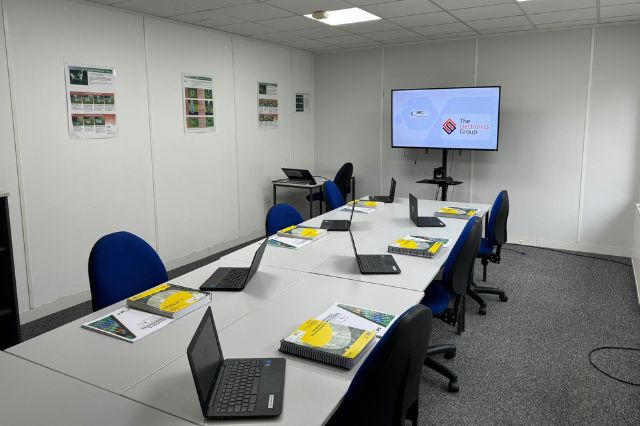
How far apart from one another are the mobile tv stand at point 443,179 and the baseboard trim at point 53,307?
4.00 meters

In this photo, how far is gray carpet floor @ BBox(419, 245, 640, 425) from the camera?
260 cm

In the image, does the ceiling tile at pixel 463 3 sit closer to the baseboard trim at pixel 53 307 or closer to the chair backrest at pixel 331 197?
the chair backrest at pixel 331 197

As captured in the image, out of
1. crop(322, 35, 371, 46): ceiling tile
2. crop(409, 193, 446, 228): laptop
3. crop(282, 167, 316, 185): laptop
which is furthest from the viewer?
crop(282, 167, 316, 185): laptop

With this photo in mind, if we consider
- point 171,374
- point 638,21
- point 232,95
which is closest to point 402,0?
point 232,95

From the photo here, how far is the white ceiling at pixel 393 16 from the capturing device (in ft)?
13.8

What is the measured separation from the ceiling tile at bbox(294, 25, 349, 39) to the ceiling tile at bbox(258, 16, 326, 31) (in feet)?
0.46

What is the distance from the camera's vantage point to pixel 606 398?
2.71 metres

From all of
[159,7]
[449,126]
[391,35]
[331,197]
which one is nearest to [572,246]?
[449,126]

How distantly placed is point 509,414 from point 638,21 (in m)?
4.59

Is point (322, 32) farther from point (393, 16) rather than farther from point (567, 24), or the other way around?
point (567, 24)

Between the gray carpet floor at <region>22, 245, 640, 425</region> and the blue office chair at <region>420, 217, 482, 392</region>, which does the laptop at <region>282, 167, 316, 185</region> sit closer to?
the gray carpet floor at <region>22, 245, 640, 425</region>

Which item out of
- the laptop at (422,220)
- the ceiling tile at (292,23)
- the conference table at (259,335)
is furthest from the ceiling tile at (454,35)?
the conference table at (259,335)

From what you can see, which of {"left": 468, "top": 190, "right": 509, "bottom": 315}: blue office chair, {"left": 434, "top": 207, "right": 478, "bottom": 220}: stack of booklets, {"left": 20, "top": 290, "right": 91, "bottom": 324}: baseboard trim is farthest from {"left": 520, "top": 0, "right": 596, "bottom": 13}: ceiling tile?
{"left": 20, "top": 290, "right": 91, "bottom": 324}: baseboard trim

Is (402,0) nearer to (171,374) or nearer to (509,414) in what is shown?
(509,414)
